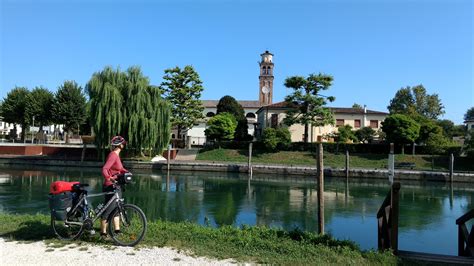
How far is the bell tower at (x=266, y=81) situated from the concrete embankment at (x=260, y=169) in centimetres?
3687

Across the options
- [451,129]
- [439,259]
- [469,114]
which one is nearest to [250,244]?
[439,259]

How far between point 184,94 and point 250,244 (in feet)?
125

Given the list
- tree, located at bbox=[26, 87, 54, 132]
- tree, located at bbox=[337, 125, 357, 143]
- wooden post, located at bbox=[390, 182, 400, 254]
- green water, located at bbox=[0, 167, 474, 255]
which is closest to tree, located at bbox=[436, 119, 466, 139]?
tree, located at bbox=[337, 125, 357, 143]

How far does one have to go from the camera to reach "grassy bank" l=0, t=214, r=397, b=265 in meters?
5.22

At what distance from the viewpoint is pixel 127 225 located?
593 cm

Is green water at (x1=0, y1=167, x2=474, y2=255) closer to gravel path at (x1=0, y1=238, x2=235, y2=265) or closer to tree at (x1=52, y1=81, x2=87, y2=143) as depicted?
gravel path at (x1=0, y1=238, x2=235, y2=265)

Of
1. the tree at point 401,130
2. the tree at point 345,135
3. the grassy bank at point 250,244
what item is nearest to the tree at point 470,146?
the tree at point 401,130

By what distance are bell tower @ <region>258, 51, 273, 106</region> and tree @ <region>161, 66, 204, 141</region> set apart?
83.7ft

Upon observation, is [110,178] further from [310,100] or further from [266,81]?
[266,81]

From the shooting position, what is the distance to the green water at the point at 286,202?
12.3 m

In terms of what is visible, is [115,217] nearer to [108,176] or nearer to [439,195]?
[108,176]

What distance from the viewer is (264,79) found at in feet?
225

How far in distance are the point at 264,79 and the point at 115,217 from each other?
6407 centimetres

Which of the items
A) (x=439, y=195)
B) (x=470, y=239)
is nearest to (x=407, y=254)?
(x=470, y=239)
